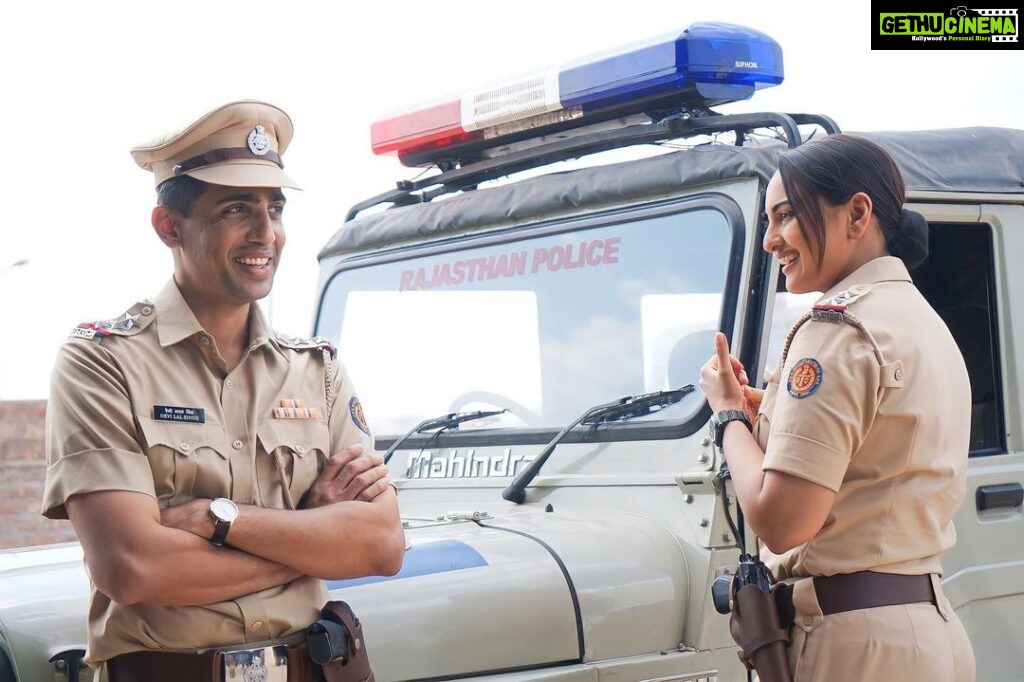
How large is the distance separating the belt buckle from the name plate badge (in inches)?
15.2

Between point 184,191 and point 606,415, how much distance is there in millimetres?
1306

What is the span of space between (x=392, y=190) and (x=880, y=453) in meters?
2.40

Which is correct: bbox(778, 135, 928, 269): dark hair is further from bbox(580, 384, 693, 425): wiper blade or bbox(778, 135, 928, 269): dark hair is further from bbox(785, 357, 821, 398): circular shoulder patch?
bbox(580, 384, 693, 425): wiper blade

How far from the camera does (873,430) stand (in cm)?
209

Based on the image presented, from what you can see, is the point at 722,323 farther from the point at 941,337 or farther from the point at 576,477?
the point at 941,337

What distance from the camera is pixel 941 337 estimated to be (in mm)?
2180

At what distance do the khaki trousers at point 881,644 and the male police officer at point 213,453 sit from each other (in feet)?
2.38

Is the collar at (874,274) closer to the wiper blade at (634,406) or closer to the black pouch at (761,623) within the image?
the black pouch at (761,623)

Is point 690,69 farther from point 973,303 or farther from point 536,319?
point 973,303

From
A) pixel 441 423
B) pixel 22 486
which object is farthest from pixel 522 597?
pixel 22 486

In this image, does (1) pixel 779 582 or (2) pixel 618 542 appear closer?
(1) pixel 779 582

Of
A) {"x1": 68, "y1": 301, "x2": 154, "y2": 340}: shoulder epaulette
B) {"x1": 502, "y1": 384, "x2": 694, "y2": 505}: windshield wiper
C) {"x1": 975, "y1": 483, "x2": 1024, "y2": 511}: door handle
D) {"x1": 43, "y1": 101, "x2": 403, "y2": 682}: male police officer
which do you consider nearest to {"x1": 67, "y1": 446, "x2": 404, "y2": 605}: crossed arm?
{"x1": 43, "y1": 101, "x2": 403, "y2": 682}: male police officer

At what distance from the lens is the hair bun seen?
2.29 metres

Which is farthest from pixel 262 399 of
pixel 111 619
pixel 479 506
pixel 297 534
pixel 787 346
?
pixel 479 506
